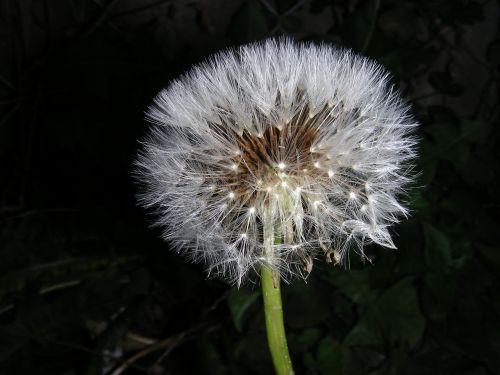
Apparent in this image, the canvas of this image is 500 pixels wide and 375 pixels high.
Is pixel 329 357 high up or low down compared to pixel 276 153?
down

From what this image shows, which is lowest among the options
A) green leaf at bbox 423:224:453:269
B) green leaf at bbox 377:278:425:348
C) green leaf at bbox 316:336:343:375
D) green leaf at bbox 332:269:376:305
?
green leaf at bbox 316:336:343:375

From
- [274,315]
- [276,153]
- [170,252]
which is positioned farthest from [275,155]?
[170,252]

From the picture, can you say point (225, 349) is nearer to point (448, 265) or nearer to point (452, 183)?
point (448, 265)

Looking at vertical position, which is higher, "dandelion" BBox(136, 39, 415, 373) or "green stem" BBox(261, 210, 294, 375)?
"dandelion" BBox(136, 39, 415, 373)

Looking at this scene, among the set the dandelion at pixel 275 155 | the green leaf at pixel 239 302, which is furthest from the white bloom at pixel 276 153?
the green leaf at pixel 239 302

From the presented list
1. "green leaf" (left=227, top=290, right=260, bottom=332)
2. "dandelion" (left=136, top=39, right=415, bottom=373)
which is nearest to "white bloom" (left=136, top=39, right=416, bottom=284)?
"dandelion" (left=136, top=39, right=415, bottom=373)

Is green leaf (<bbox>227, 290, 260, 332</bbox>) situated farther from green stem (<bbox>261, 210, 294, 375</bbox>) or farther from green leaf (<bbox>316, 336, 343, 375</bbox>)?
green stem (<bbox>261, 210, 294, 375</bbox>)

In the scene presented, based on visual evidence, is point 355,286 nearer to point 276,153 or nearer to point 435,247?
point 435,247
